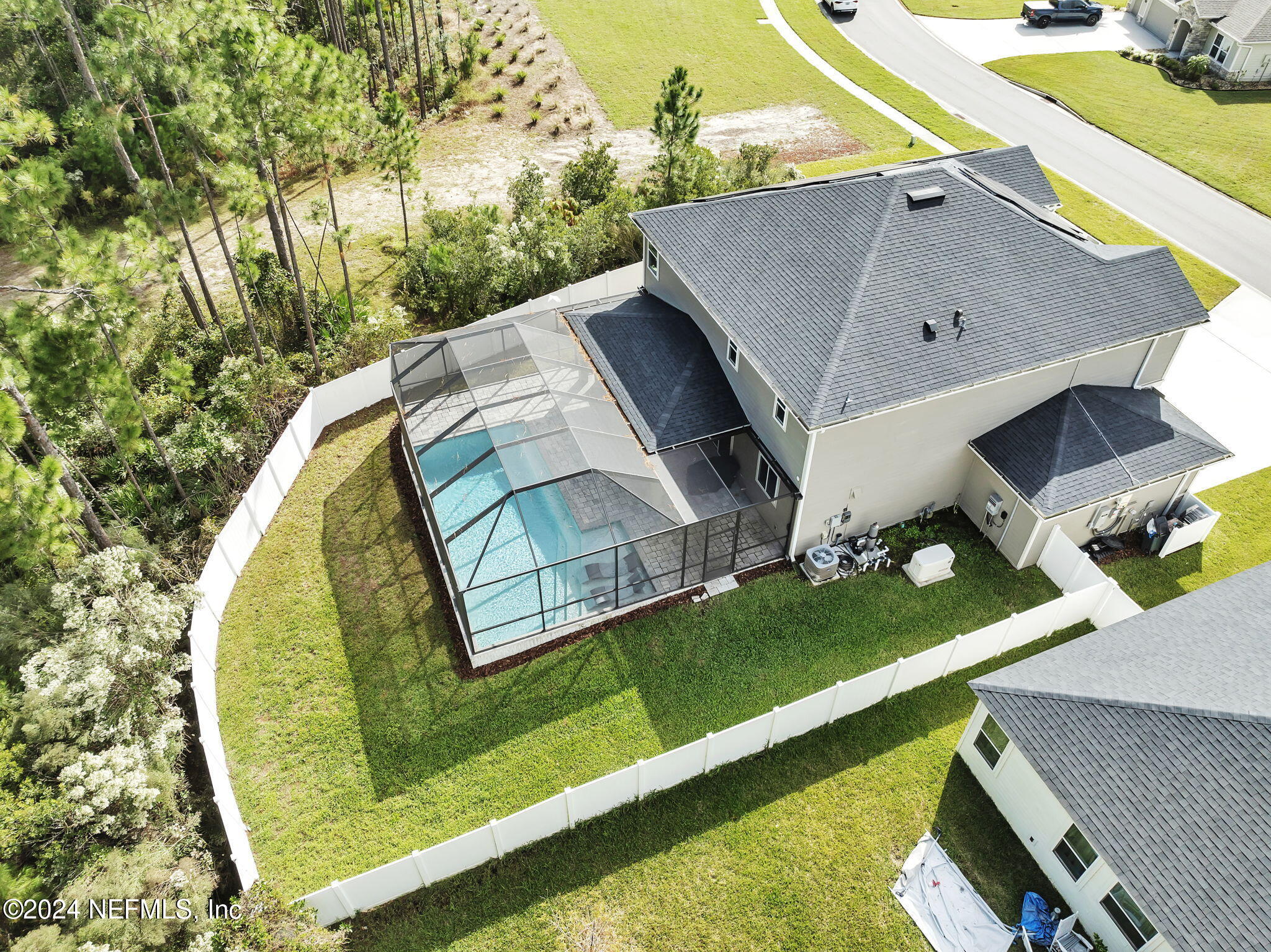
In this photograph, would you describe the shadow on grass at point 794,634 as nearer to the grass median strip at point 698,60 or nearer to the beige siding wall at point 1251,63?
the grass median strip at point 698,60

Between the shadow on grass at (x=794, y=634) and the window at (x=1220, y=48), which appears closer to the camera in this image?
the shadow on grass at (x=794, y=634)

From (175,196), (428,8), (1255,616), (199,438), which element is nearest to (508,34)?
(428,8)

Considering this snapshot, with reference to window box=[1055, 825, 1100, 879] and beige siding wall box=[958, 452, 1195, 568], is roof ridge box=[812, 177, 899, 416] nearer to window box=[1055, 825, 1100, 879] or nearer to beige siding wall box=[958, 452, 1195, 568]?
beige siding wall box=[958, 452, 1195, 568]

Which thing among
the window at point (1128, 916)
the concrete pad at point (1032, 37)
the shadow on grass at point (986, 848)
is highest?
the concrete pad at point (1032, 37)

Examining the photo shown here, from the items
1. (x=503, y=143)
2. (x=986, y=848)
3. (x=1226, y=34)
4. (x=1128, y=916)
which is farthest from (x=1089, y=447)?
(x=1226, y=34)

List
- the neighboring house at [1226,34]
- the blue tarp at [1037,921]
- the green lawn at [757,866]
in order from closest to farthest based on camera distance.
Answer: the blue tarp at [1037,921] < the green lawn at [757,866] < the neighboring house at [1226,34]

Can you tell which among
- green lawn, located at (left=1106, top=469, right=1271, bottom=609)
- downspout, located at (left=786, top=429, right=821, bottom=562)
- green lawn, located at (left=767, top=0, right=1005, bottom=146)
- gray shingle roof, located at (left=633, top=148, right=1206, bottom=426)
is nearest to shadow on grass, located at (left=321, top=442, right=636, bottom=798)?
downspout, located at (left=786, top=429, right=821, bottom=562)

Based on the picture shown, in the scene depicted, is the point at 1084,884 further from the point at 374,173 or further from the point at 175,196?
the point at 374,173

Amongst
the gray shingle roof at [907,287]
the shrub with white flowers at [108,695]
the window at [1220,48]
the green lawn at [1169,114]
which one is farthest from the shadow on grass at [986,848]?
the window at [1220,48]
